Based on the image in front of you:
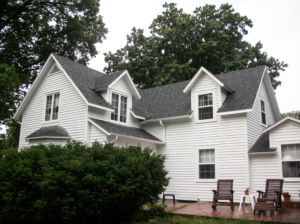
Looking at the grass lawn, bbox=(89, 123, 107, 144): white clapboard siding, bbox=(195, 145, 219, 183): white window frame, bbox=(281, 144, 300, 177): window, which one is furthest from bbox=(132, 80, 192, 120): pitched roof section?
the grass lawn

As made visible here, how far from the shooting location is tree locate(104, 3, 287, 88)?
85.7 ft

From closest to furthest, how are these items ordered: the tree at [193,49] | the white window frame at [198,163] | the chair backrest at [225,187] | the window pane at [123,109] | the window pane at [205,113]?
the chair backrest at [225,187] → the white window frame at [198,163] → the window pane at [205,113] → the window pane at [123,109] → the tree at [193,49]

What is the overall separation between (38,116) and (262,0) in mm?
13108

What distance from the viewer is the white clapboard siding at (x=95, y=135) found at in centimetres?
1318

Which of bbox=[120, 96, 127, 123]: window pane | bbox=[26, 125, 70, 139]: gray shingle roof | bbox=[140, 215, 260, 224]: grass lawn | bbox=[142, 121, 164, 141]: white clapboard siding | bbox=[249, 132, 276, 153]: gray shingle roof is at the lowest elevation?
bbox=[140, 215, 260, 224]: grass lawn

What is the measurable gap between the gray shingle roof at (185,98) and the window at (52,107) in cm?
432

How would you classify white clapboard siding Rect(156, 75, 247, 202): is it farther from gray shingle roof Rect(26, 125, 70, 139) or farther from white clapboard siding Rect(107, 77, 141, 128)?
gray shingle roof Rect(26, 125, 70, 139)

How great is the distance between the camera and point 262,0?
13586 mm

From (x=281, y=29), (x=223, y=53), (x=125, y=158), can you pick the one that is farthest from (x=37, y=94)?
(x=223, y=53)

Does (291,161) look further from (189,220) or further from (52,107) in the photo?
(52,107)

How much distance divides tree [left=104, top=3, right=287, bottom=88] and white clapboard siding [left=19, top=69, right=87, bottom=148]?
1225 centimetres

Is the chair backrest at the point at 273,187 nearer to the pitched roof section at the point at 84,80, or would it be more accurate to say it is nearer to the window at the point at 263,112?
the window at the point at 263,112

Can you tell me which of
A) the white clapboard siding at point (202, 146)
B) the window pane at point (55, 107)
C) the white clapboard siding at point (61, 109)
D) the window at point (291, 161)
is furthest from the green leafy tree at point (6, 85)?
the window at point (291, 161)

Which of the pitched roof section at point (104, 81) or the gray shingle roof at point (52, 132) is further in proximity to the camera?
the pitched roof section at point (104, 81)
